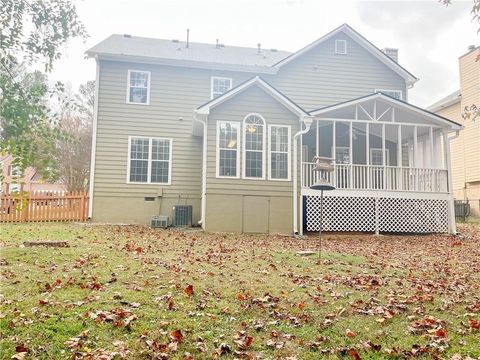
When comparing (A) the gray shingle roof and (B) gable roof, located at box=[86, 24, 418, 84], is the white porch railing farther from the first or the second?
(A) the gray shingle roof

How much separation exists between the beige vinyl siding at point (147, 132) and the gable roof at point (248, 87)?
3741mm

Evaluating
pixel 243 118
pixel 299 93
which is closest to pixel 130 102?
pixel 243 118

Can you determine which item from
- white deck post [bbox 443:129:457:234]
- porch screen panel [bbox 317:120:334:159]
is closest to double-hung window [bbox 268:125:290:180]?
porch screen panel [bbox 317:120:334:159]

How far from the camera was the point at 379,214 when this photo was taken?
1421 cm

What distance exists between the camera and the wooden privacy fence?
14.6 meters

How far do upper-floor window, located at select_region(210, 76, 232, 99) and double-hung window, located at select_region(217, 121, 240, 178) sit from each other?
413 centimetres

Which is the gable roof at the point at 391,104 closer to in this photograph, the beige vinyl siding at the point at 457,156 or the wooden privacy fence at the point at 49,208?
the wooden privacy fence at the point at 49,208

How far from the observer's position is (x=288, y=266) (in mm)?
7480

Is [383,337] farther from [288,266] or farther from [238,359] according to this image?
[288,266]

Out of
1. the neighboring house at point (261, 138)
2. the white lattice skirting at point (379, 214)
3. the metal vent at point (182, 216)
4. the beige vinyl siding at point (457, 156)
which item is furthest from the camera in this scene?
the beige vinyl siding at point (457, 156)

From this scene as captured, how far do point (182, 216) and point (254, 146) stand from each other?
13.0 ft

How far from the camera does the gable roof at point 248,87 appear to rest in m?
12.7

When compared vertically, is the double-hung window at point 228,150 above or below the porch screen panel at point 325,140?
below

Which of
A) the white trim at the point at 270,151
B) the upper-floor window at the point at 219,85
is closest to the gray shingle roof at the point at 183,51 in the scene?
the upper-floor window at the point at 219,85
